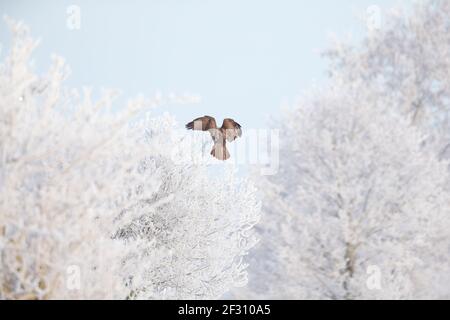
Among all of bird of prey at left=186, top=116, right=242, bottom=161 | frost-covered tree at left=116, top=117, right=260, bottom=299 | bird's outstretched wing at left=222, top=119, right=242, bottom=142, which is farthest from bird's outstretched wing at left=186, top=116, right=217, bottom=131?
frost-covered tree at left=116, top=117, right=260, bottom=299

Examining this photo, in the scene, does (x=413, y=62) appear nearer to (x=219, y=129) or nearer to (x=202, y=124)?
(x=219, y=129)

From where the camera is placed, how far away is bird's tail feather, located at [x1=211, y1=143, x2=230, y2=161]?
14695mm

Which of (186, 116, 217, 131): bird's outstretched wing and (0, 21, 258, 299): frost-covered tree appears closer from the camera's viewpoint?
(0, 21, 258, 299): frost-covered tree

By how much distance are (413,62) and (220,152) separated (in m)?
5.59

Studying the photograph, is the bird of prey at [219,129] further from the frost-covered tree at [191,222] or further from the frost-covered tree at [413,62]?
the frost-covered tree at [413,62]

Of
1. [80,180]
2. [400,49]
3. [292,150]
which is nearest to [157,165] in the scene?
[292,150]

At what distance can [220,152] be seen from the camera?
49.1 feet

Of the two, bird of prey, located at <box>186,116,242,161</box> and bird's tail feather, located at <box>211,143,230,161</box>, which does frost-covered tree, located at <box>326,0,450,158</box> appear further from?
bird's tail feather, located at <box>211,143,230,161</box>

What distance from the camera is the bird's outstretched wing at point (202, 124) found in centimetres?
1342

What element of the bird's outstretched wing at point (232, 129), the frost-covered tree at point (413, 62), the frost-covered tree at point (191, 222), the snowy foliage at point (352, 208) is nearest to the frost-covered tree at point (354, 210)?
the snowy foliage at point (352, 208)

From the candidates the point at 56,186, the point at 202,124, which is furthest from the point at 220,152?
the point at 56,186

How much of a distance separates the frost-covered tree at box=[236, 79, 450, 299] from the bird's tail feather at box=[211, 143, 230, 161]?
4.07 meters

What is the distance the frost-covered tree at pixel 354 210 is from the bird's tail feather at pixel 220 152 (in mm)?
4071

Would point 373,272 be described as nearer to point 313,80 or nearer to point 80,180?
point 313,80
